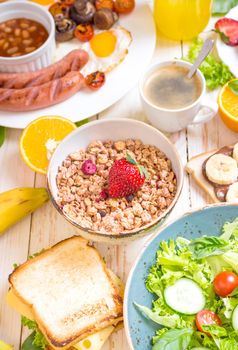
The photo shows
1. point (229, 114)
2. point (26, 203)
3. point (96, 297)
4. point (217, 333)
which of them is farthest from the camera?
point (229, 114)

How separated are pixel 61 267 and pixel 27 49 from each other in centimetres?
91

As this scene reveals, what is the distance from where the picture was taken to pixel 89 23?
98.4 inches

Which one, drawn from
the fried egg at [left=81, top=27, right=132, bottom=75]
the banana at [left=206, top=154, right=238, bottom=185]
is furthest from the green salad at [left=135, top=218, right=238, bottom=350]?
the fried egg at [left=81, top=27, right=132, bottom=75]

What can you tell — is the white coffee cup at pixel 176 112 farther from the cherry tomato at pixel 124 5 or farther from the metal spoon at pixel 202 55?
the cherry tomato at pixel 124 5

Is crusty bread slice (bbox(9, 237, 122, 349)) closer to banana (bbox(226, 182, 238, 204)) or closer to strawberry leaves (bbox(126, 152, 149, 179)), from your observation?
strawberry leaves (bbox(126, 152, 149, 179))

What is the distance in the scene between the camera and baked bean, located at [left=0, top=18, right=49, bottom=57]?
94.5 inches

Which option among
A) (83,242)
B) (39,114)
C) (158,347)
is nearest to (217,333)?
(158,347)

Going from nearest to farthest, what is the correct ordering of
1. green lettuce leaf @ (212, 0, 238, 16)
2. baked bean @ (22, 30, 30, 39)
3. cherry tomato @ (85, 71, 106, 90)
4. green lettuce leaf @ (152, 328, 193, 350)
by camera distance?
green lettuce leaf @ (152, 328, 193, 350)
cherry tomato @ (85, 71, 106, 90)
baked bean @ (22, 30, 30, 39)
green lettuce leaf @ (212, 0, 238, 16)

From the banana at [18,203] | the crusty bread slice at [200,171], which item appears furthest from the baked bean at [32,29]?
the crusty bread slice at [200,171]

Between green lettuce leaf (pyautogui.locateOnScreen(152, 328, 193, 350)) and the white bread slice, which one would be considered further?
the white bread slice

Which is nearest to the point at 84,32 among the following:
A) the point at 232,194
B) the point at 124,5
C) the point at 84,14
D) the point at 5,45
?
the point at 84,14

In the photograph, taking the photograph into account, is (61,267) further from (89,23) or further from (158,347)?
(89,23)

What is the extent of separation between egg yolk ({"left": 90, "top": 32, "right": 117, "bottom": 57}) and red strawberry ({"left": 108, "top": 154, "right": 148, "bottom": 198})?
1.98 feet

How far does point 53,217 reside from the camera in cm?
215
